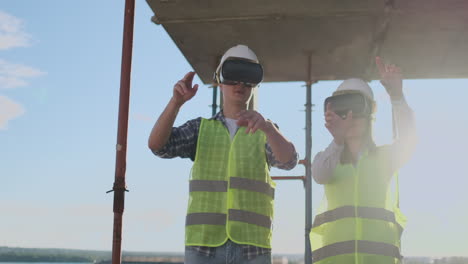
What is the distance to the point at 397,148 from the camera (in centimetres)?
342

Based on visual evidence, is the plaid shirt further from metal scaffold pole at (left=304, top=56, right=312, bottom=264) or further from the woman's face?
metal scaffold pole at (left=304, top=56, right=312, bottom=264)

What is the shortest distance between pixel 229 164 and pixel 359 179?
2.63ft

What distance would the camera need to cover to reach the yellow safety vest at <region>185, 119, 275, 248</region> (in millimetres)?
3258

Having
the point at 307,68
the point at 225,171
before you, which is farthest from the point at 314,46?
the point at 225,171

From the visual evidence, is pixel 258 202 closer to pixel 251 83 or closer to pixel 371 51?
pixel 251 83

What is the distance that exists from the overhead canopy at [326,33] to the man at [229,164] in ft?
13.1

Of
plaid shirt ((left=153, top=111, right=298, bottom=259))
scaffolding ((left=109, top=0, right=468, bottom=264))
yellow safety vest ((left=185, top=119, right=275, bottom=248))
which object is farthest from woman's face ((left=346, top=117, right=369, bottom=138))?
scaffolding ((left=109, top=0, right=468, bottom=264))

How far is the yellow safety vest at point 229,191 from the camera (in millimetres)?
3258

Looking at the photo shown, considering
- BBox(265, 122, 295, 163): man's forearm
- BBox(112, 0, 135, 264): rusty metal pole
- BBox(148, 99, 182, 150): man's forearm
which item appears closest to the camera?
BBox(265, 122, 295, 163): man's forearm

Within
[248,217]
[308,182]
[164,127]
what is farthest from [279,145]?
[308,182]

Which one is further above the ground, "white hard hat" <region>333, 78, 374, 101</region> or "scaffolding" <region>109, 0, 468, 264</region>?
"scaffolding" <region>109, 0, 468, 264</region>

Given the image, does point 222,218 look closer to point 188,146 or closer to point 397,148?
point 188,146

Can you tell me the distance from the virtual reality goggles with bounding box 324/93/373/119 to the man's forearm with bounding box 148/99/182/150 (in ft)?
3.07

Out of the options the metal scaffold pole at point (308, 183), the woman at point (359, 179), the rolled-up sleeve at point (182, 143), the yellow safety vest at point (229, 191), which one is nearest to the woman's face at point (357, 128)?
the woman at point (359, 179)
